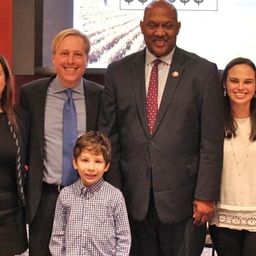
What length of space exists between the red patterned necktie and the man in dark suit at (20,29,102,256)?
281 millimetres

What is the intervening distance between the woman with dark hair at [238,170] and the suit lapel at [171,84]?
0.25m

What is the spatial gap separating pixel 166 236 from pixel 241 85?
801mm

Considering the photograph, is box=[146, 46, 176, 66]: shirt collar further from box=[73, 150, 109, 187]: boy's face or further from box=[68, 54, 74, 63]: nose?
box=[73, 150, 109, 187]: boy's face

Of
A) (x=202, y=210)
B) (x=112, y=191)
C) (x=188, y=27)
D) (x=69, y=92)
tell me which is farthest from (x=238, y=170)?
(x=188, y=27)

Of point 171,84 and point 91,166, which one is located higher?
point 171,84

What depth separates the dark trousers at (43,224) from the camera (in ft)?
8.00

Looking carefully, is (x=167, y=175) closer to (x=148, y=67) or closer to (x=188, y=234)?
(x=188, y=234)

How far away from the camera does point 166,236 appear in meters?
2.43

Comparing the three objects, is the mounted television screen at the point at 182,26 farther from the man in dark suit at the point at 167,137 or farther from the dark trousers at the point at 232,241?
the dark trousers at the point at 232,241

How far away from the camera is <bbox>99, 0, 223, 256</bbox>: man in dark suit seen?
2.31 metres

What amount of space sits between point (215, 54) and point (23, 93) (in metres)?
1.63

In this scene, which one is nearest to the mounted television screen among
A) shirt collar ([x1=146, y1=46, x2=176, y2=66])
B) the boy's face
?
shirt collar ([x1=146, y1=46, x2=176, y2=66])

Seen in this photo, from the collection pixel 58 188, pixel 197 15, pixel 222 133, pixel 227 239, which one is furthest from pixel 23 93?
pixel 197 15

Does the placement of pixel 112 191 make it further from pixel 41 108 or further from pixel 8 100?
pixel 8 100
